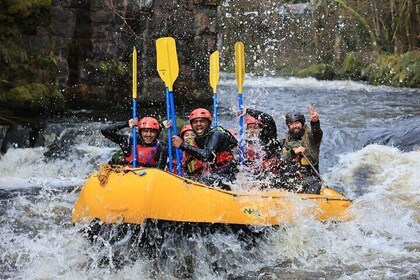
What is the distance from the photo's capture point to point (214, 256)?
5.16 m

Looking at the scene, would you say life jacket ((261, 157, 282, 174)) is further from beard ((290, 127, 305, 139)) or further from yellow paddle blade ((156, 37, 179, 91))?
yellow paddle blade ((156, 37, 179, 91))

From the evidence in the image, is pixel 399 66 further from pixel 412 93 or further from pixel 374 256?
pixel 374 256

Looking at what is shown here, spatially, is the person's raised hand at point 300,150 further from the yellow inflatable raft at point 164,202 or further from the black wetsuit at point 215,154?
the yellow inflatable raft at point 164,202

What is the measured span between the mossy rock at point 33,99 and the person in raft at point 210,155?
571cm

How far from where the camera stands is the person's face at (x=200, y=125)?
582 centimetres

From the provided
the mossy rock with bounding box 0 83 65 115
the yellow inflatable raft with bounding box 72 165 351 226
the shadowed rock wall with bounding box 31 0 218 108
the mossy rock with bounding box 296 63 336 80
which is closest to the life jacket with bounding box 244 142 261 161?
the yellow inflatable raft with bounding box 72 165 351 226

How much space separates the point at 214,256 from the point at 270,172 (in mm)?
1505

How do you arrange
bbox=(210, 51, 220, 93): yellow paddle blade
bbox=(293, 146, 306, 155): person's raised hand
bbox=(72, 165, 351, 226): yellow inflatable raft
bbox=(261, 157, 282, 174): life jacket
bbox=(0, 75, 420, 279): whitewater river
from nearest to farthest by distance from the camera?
bbox=(72, 165, 351, 226): yellow inflatable raft
bbox=(0, 75, 420, 279): whitewater river
bbox=(293, 146, 306, 155): person's raised hand
bbox=(261, 157, 282, 174): life jacket
bbox=(210, 51, 220, 93): yellow paddle blade

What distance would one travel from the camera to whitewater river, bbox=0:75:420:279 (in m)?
5.01

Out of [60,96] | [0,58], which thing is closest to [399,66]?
[60,96]

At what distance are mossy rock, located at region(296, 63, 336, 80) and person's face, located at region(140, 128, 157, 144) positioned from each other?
18603 millimetres

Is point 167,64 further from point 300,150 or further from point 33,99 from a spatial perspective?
point 33,99

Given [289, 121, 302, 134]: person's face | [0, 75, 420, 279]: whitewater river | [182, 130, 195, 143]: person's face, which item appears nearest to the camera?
[0, 75, 420, 279]: whitewater river

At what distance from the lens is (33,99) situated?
36.0ft
